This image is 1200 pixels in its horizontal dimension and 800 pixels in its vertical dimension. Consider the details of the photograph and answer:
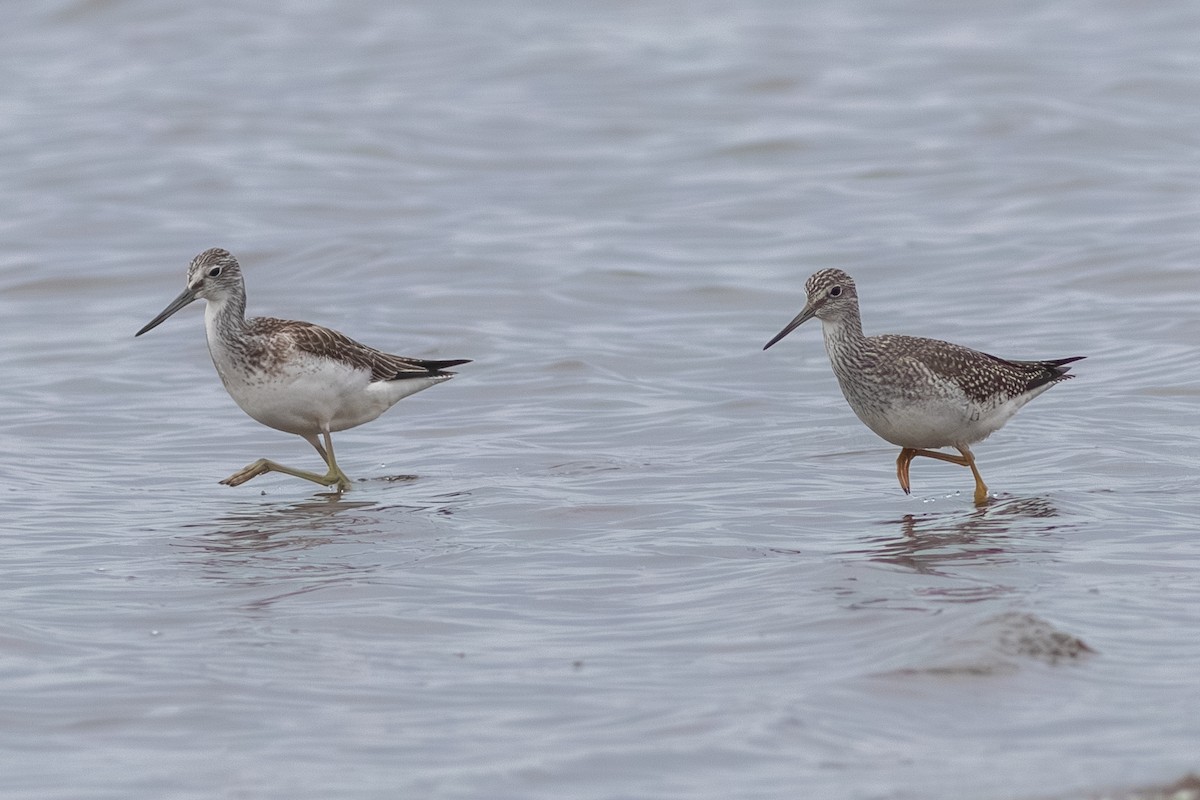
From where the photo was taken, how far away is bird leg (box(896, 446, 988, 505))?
1067 centimetres

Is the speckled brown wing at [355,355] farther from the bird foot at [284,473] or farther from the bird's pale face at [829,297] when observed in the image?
the bird's pale face at [829,297]

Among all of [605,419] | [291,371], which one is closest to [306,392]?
[291,371]

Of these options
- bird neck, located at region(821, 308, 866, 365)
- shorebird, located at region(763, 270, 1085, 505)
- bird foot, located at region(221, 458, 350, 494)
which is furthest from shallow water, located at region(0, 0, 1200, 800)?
bird neck, located at region(821, 308, 866, 365)

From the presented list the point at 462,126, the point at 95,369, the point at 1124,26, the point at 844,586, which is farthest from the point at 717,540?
the point at 1124,26

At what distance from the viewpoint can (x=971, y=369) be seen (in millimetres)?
10641

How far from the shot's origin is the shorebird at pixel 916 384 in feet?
33.9

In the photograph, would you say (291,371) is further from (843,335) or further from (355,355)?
(843,335)

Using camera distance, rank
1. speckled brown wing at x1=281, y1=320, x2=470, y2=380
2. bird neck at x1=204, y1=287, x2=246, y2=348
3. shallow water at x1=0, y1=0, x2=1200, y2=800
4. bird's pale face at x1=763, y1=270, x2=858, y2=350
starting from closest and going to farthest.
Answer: shallow water at x1=0, y1=0, x2=1200, y2=800
bird's pale face at x1=763, y1=270, x2=858, y2=350
bird neck at x1=204, y1=287, x2=246, y2=348
speckled brown wing at x1=281, y1=320, x2=470, y2=380

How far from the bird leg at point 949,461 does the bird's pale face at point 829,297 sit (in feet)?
3.08

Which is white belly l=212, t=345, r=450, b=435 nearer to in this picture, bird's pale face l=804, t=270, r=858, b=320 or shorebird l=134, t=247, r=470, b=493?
shorebird l=134, t=247, r=470, b=493

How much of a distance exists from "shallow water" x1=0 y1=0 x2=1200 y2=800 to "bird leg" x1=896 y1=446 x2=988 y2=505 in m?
0.23

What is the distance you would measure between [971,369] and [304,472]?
14.0ft

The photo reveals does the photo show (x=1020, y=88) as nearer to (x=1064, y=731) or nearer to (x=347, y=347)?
(x=347, y=347)

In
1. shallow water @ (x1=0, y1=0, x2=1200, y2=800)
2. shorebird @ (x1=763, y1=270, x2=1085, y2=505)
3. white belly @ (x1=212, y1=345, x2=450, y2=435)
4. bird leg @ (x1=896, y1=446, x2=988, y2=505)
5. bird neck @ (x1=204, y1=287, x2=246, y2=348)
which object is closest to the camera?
shallow water @ (x1=0, y1=0, x2=1200, y2=800)
